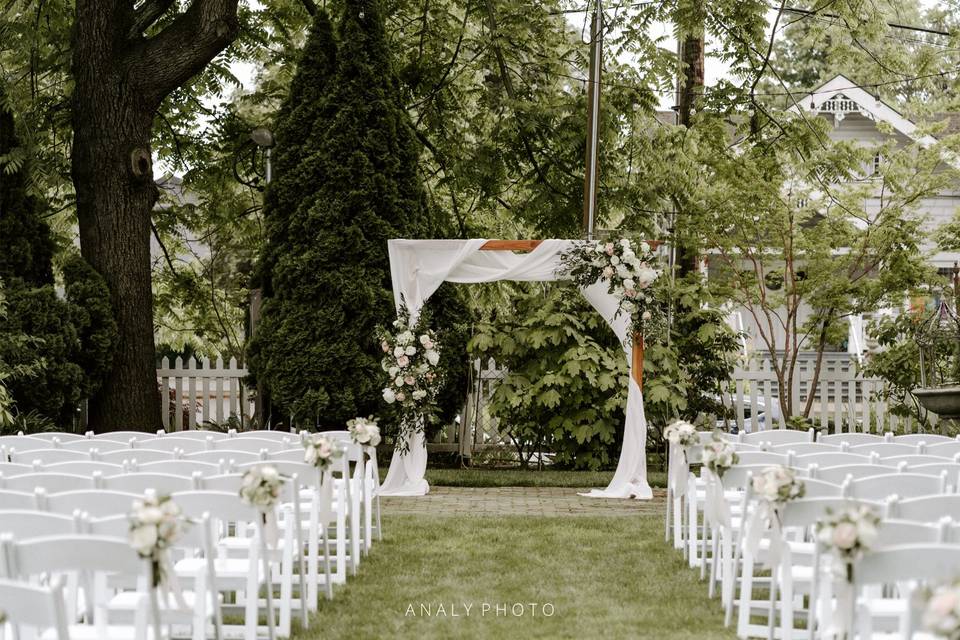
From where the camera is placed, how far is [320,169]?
42.1 ft

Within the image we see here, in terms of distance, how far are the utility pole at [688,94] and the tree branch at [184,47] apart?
545 centimetres

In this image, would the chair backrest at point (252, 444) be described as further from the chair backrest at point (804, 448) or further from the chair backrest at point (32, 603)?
the chair backrest at point (32, 603)

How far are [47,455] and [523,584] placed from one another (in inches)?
121

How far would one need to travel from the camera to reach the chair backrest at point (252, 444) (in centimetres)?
765

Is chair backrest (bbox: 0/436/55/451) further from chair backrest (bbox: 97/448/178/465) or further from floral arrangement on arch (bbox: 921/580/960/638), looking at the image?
floral arrangement on arch (bbox: 921/580/960/638)

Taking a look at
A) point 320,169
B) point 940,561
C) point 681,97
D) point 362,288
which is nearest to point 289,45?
point 320,169

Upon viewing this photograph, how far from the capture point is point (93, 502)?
4.72m

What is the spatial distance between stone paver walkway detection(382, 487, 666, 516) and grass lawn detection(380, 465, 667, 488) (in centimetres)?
33

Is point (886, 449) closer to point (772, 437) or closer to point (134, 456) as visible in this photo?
point (772, 437)

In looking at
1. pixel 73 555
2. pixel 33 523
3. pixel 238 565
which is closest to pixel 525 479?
pixel 238 565

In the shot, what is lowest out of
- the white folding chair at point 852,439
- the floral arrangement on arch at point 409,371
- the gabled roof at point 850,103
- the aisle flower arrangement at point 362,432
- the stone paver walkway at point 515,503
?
the stone paver walkway at point 515,503

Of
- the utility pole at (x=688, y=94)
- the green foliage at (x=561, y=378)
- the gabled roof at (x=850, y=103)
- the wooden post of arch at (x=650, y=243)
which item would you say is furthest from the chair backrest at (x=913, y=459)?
the gabled roof at (x=850, y=103)

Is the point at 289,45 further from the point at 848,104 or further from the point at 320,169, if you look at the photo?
the point at 848,104

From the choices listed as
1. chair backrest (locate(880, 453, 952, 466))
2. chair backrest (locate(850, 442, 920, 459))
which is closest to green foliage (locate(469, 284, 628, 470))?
chair backrest (locate(850, 442, 920, 459))
